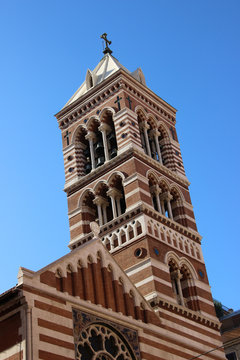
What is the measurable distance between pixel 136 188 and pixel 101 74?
31.8 ft

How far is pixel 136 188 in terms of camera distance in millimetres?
30922

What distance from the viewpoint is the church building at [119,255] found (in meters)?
19.8

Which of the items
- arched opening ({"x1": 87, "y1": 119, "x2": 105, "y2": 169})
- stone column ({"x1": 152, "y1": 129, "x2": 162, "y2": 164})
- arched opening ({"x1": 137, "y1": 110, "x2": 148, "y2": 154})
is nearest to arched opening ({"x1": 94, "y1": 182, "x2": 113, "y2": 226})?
arched opening ({"x1": 87, "y1": 119, "x2": 105, "y2": 169})

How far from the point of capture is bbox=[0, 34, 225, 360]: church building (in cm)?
1978

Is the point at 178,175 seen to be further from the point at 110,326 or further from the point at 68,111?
the point at 110,326

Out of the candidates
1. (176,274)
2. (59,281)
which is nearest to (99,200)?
(176,274)

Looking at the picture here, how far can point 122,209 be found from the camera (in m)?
32.8

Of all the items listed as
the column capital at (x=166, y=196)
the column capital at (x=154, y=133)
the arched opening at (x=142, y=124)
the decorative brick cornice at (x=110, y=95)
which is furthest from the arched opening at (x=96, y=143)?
the column capital at (x=166, y=196)

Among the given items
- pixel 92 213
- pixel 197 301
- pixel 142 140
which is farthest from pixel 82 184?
pixel 197 301

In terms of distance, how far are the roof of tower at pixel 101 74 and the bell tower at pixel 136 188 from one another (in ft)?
0.28

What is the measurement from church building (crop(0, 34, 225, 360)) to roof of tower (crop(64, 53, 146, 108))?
9 centimetres

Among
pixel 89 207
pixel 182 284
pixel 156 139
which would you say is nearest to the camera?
pixel 182 284

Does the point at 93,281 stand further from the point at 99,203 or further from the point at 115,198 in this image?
the point at 99,203

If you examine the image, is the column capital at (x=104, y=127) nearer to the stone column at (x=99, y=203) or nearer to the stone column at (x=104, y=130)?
the stone column at (x=104, y=130)
